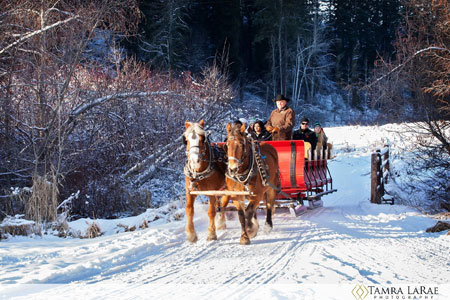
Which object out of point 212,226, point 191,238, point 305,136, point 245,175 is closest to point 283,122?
point 305,136

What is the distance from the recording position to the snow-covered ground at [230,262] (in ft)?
14.5

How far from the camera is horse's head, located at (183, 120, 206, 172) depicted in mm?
6648

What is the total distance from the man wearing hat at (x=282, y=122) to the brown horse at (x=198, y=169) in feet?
9.70

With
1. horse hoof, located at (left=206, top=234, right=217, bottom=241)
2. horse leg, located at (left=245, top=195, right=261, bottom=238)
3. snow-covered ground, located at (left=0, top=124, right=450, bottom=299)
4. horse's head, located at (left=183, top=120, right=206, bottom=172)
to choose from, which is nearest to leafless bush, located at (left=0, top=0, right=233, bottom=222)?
snow-covered ground, located at (left=0, top=124, right=450, bottom=299)

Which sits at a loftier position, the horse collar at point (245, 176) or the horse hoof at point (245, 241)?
the horse collar at point (245, 176)

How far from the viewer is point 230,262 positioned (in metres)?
5.62

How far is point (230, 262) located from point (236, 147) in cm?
184

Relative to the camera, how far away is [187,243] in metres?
6.85

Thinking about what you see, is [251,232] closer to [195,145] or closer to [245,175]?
[245,175]

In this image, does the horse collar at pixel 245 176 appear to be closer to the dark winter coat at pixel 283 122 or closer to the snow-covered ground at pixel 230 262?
the snow-covered ground at pixel 230 262

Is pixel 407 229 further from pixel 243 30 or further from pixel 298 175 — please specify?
pixel 243 30

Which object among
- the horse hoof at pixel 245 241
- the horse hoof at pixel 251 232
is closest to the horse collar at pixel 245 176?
the horse hoof at pixel 251 232

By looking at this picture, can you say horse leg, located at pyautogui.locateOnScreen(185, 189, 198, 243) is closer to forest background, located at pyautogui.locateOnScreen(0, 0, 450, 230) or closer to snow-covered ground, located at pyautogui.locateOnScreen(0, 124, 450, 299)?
snow-covered ground, located at pyautogui.locateOnScreen(0, 124, 450, 299)

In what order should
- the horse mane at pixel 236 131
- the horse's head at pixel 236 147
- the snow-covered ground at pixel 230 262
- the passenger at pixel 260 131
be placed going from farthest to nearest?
the passenger at pixel 260 131, the horse mane at pixel 236 131, the horse's head at pixel 236 147, the snow-covered ground at pixel 230 262
